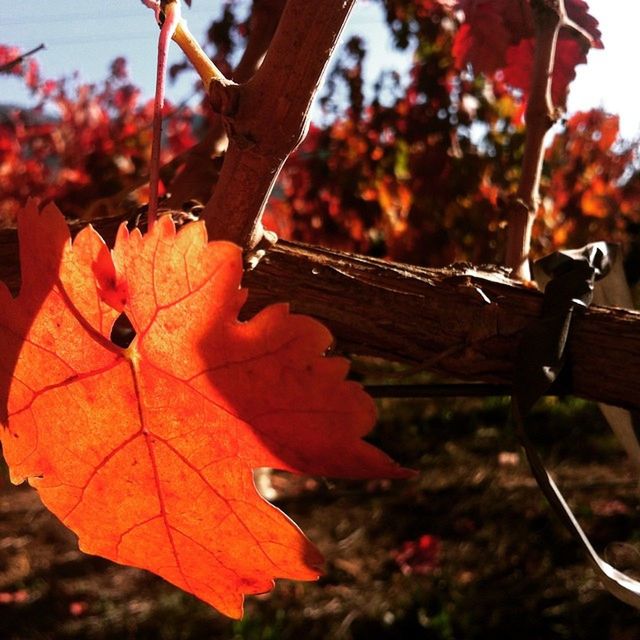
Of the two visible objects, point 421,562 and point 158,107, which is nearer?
point 158,107

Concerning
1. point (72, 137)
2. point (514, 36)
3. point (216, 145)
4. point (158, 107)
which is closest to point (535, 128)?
point (514, 36)

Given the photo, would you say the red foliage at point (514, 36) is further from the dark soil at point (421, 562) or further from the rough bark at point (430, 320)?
the dark soil at point (421, 562)

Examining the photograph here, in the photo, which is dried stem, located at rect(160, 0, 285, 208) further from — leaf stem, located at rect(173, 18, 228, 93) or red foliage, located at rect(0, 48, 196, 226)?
red foliage, located at rect(0, 48, 196, 226)

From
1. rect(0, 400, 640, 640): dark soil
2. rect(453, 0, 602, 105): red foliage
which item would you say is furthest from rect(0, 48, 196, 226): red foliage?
rect(453, 0, 602, 105): red foliage

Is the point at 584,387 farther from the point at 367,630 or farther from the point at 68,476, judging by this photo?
the point at 367,630

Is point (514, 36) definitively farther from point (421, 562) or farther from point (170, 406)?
point (421, 562)
